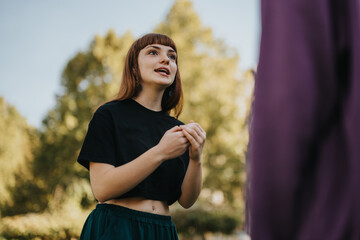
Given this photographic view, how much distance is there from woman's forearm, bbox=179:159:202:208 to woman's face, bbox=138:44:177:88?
47 cm

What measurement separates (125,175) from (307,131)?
0.91m

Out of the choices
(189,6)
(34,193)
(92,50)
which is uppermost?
(189,6)

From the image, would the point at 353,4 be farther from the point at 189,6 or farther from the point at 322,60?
the point at 189,6

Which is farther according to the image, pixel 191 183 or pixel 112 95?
pixel 112 95

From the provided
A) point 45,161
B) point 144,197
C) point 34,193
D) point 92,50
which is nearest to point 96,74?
point 92,50

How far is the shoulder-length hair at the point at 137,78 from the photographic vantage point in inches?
74.9

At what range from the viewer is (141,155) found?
1.45 metres

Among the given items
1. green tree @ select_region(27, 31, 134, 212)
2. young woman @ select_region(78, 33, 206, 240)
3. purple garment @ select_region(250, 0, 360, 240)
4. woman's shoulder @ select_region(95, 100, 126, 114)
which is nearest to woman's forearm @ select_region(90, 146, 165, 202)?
young woman @ select_region(78, 33, 206, 240)

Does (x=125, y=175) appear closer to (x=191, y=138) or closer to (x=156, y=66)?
(x=191, y=138)

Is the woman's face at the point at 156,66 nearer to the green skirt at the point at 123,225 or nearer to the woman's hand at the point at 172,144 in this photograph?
the woman's hand at the point at 172,144

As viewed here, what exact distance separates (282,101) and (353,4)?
0.28m

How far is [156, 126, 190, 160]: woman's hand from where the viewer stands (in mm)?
1431

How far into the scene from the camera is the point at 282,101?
0.69 metres

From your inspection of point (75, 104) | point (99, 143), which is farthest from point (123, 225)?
point (75, 104)
